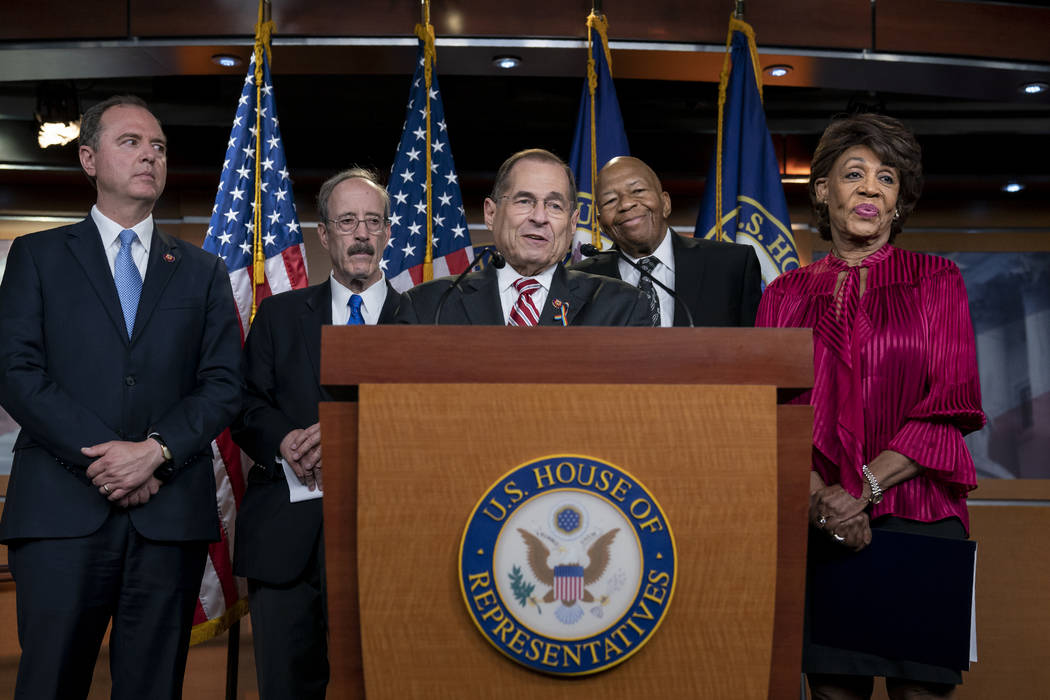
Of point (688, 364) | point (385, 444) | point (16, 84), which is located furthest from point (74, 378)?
point (16, 84)

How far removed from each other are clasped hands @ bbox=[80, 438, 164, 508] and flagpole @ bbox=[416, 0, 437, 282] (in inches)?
54.1

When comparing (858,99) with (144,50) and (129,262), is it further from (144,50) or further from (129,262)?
(129,262)

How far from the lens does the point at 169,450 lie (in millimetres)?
2180

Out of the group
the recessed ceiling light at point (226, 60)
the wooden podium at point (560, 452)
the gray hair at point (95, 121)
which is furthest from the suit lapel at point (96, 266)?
the recessed ceiling light at point (226, 60)

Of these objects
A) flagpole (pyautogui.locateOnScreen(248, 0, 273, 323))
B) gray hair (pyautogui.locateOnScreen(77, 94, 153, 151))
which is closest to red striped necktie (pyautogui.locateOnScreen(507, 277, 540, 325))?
gray hair (pyautogui.locateOnScreen(77, 94, 153, 151))

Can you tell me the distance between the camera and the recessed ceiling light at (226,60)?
380cm

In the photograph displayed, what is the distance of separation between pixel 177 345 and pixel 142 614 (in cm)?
60

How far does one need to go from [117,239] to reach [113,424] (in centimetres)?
46

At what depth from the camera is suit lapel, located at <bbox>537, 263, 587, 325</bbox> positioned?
6.30ft

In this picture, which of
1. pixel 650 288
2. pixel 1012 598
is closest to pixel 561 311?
pixel 650 288

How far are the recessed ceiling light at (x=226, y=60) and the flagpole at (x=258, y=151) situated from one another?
33 cm

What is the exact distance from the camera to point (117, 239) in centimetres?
238

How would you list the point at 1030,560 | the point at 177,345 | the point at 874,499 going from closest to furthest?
1. the point at 874,499
2. the point at 177,345
3. the point at 1030,560

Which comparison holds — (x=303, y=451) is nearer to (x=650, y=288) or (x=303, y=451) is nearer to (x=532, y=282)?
(x=532, y=282)
